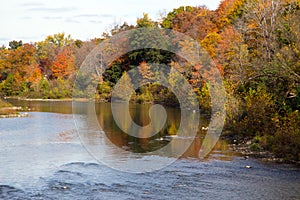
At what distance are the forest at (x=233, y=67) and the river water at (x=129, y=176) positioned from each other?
2836mm

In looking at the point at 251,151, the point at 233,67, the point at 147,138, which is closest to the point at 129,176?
the point at 251,151

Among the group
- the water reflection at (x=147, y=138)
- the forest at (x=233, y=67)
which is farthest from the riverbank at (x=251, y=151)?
the water reflection at (x=147, y=138)

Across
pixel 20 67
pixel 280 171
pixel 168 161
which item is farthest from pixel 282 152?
pixel 20 67

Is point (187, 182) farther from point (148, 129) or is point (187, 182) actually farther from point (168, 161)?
point (148, 129)

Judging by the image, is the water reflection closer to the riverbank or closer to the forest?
the riverbank

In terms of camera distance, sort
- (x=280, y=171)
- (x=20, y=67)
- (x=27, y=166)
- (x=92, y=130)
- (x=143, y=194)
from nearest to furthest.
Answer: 1. (x=143, y=194)
2. (x=280, y=171)
3. (x=27, y=166)
4. (x=92, y=130)
5. (x=20, y=67)

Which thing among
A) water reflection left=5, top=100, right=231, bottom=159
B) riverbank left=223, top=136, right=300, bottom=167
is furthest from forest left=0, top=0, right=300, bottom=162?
water reflection left=5, top=100, right=231, bottom=159

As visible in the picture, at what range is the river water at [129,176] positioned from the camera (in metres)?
16.6

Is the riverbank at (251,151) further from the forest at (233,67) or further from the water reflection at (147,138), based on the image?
the water reflection at (147,138)

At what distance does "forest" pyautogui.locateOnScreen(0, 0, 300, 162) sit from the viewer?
24125 millimetres

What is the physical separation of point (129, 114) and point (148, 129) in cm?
1108

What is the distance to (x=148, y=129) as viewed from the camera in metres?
33.6

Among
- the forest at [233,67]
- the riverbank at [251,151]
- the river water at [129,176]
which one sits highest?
the forest at [233,67]

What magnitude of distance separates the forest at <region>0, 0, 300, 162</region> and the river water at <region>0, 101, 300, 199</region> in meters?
2.84
